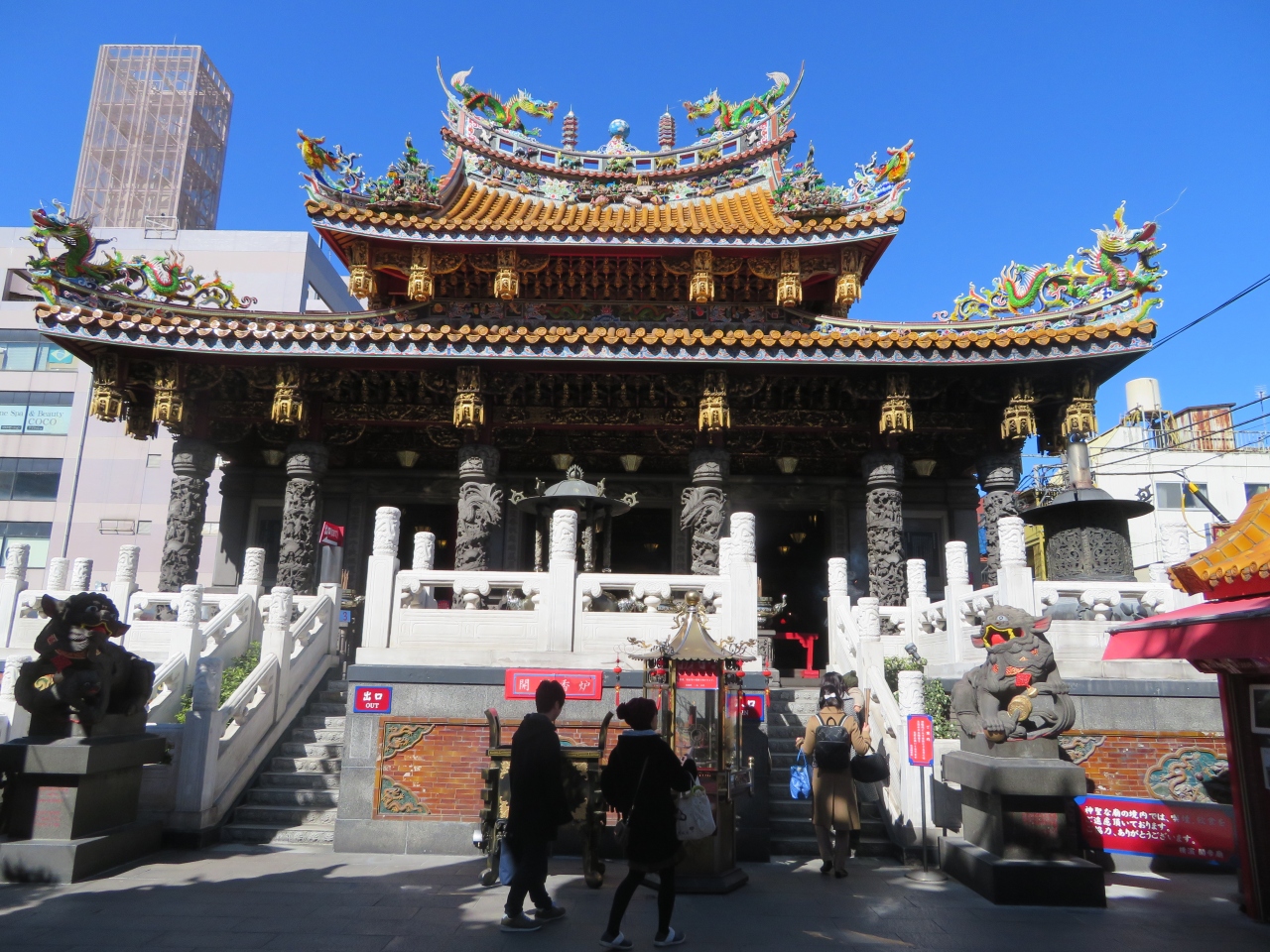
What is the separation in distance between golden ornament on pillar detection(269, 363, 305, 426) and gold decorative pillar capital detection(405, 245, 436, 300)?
259 centimetres

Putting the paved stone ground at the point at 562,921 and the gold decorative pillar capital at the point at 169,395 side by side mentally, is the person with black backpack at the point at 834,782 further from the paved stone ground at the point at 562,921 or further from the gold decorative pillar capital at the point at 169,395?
the gold decorative pillar capital at the point at 169,395

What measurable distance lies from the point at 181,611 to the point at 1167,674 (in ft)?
36.7

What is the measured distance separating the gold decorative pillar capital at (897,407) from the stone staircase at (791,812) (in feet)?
15.3

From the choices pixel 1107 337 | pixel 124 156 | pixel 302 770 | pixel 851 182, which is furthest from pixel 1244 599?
pixel 124 156

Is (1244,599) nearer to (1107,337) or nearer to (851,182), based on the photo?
(1107,337)

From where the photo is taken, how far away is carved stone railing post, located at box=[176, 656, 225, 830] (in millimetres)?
8523

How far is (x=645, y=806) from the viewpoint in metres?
5.52

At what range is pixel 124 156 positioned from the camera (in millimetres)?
41844

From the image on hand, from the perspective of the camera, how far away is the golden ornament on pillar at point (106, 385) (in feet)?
43.1

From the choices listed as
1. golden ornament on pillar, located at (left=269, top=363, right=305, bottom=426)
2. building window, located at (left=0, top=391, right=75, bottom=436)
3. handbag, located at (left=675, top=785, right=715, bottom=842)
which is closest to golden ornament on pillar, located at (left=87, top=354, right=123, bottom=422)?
golden ornament on pillar, located at (left=269, top=363, right=305, bottom=426)

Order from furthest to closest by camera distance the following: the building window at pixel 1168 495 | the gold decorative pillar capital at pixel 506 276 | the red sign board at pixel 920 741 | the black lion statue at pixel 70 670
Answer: the building window at pixel 1168 495
the gold decorative pillar capital at pixel 506 276
the red sign board at pixel 920 741
the black lion statue at pixel 70 670

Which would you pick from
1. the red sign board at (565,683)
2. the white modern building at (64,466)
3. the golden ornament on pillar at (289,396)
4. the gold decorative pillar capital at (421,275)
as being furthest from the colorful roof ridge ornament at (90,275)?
the white modern building at (64,466)

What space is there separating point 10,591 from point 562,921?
947 centimetres

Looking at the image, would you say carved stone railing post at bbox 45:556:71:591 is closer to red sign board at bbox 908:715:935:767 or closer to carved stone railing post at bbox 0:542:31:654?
carved stone railing post at bbox 0:542:31:654
